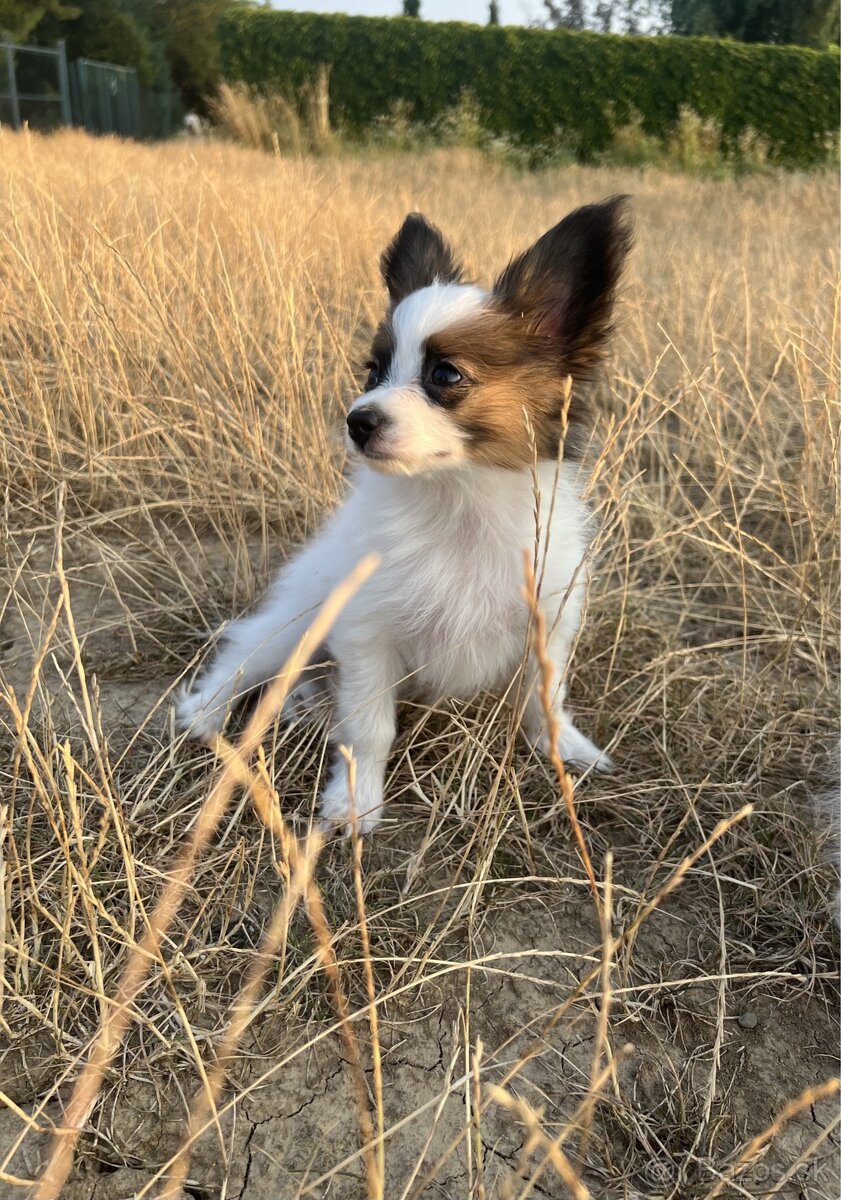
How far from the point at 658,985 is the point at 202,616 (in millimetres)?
1712

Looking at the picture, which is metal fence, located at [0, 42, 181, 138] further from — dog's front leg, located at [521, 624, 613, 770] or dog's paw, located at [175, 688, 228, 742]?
dog's front leg, located at [521, 624, 613, 770]

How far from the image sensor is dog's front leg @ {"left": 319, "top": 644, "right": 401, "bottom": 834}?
2.04 m

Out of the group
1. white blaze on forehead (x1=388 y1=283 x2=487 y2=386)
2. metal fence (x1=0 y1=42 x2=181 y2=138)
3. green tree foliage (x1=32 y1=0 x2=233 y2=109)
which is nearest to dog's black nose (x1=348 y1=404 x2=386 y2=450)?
white blaze on forehead (x1=388 y1=283 x2=487 y2=386)

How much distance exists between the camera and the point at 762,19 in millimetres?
24453

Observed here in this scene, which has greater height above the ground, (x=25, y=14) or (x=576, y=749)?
(x=25, y=14)

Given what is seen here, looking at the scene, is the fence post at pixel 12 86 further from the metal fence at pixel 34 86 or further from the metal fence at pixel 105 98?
the metal fence at pixel 105 98

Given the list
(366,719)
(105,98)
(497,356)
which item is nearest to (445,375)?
(497,356)

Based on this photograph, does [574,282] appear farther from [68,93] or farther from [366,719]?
[68,93]

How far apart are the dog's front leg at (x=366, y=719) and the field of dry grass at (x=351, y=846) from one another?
84 millimetres

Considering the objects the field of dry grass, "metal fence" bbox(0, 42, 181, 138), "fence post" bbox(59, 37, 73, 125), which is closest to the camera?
the field of dry grass

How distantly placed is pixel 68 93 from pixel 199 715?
23701mm

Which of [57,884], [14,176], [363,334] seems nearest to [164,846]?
[57,884]

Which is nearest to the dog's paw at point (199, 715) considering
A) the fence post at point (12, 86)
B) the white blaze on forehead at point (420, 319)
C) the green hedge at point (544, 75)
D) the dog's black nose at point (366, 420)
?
the dog's black nose at point (366, 420)

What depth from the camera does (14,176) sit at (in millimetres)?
4152
